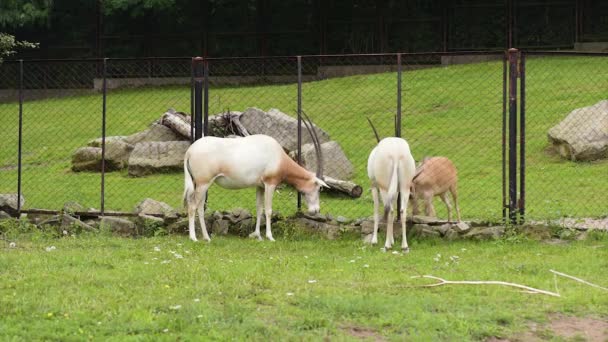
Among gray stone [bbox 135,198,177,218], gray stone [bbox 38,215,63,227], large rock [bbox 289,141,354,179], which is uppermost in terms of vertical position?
large rock [bbox 289,141,354,179]

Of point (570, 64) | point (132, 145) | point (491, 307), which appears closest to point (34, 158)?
point (132, 145)

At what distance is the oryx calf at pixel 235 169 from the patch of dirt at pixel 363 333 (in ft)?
15.3

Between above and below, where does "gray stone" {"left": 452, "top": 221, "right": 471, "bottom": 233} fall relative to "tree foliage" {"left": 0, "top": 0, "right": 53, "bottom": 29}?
below

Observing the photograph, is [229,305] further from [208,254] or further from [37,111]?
[37,111]

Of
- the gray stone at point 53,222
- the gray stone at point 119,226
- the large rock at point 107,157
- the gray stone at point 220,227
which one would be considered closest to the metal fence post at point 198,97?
the gray stone at point 220,227

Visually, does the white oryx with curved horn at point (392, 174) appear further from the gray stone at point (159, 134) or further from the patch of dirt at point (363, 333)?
the gray stone at point (159, 134)

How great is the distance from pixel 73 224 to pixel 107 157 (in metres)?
6.51

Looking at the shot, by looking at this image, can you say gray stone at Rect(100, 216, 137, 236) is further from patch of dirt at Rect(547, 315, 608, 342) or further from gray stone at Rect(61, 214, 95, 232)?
patch of dirt at Rect(547, 315, 608, 342)

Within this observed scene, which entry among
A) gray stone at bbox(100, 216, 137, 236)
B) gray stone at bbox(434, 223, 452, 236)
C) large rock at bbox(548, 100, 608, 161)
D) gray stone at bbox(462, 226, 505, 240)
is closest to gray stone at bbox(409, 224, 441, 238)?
gray stone at bbox(434, 223, 452, 236)

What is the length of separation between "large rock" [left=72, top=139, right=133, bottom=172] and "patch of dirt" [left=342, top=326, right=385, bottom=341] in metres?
12.1

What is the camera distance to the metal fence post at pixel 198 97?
13.0 meters

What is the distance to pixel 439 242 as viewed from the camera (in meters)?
11.9

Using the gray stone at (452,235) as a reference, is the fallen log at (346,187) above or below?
above

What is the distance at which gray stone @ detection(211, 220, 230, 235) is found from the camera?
12.9m
